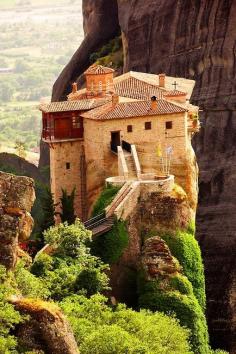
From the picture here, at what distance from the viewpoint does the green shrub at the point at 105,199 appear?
62312 millimetres

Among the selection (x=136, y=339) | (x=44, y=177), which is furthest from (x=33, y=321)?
(x=44, y=177)

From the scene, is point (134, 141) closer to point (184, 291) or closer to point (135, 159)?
point (135, 159)

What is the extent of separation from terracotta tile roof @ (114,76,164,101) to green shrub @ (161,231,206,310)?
9.71m

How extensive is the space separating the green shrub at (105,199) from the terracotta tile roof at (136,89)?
28.7 feet

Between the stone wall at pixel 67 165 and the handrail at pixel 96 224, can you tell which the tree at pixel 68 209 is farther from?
the handrail at pixel 96 224

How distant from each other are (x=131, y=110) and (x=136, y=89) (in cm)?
659

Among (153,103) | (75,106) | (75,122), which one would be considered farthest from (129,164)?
(75,106)

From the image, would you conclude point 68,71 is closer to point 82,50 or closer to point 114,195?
point 82,50

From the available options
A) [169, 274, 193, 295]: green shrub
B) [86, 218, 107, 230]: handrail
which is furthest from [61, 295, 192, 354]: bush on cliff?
[86, 218, 107, 230]: handrail

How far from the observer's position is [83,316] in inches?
2028

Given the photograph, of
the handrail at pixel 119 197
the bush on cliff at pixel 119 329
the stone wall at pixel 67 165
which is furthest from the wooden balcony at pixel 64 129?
the bush on cliff at pixel 119 329

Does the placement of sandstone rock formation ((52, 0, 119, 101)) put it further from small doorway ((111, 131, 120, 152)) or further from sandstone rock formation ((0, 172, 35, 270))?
sandstone rock formation ((0, 172, 35, 270))

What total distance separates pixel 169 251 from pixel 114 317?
361 inches

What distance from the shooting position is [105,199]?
6294 centimetres
